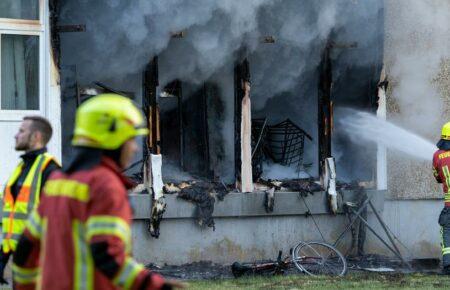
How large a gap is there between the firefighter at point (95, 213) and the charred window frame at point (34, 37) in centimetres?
740

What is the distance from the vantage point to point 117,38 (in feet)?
41.8

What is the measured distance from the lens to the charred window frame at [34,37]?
1188cm

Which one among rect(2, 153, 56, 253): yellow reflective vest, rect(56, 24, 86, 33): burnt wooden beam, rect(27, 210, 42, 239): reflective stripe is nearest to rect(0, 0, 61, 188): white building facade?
rect(56, 24, 86, 33): burnt wooden beam

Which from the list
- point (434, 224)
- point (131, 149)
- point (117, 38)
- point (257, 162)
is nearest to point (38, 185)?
point (131, 149)

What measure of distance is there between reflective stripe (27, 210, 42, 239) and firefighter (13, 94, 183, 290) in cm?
27

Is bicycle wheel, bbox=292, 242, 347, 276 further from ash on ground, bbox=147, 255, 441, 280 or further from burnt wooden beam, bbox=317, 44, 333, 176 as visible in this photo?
burnt wooden beam, bbox=317, 44, 333, 176

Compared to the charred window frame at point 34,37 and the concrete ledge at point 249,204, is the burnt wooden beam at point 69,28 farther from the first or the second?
the concrete ledge at point 249,204

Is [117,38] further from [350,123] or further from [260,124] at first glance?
[350,123]

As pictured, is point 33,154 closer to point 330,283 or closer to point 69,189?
point 69,189

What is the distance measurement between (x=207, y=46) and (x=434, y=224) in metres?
4.17

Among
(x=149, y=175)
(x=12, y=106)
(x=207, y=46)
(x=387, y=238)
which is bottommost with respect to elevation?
(x=387, y=238)

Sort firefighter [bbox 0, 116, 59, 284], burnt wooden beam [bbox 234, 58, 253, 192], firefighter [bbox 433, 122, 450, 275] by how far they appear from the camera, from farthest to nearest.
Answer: burnt wooden beam [bbox 234, 58, 253, 192] → firefighter [bbox 433, 122, 450, 275] → firefighter [bbox 0, 116, 59, 284]

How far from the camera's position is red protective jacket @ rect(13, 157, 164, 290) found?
446 centimetres

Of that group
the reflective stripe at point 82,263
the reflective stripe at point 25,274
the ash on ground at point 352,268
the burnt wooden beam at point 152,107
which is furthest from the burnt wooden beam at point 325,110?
the reflective stripe at point 82,263
